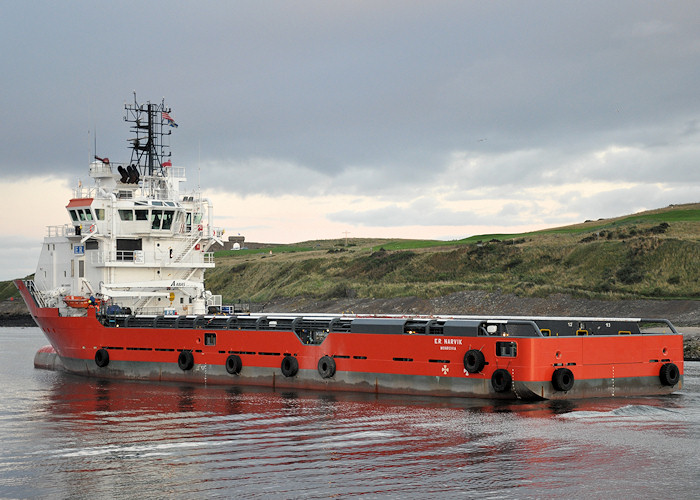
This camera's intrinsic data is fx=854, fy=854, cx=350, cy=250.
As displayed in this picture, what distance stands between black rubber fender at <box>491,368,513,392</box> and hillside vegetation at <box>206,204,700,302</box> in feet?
108

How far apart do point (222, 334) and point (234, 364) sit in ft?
3.85

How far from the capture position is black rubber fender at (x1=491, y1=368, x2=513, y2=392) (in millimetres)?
23109

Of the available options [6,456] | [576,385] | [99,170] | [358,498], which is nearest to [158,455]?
[6,456]

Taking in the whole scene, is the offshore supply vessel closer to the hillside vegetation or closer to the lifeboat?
the lifeboat

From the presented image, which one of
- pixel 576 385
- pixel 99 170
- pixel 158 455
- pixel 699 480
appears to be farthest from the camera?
pixel 99 170

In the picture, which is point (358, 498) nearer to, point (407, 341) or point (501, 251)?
point (407, 341)

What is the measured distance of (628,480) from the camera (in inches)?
581

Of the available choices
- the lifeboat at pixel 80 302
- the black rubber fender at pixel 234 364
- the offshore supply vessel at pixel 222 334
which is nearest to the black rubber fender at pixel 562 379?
the offshore supply vessel at pixel 222 334

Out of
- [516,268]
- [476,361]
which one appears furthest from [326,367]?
[516,268]

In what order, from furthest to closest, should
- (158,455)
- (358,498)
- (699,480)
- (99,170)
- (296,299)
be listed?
1. (296,299)
2. (99,170)
3. (158,455)
4. (699,480)
5. (358,498)

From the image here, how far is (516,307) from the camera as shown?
56.6m

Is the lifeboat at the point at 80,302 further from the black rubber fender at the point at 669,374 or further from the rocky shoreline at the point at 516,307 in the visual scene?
the rocky shoreline at the point at 516,307

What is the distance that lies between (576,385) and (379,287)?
1869 inches

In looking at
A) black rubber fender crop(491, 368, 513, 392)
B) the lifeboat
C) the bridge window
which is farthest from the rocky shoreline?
the lifeboat
